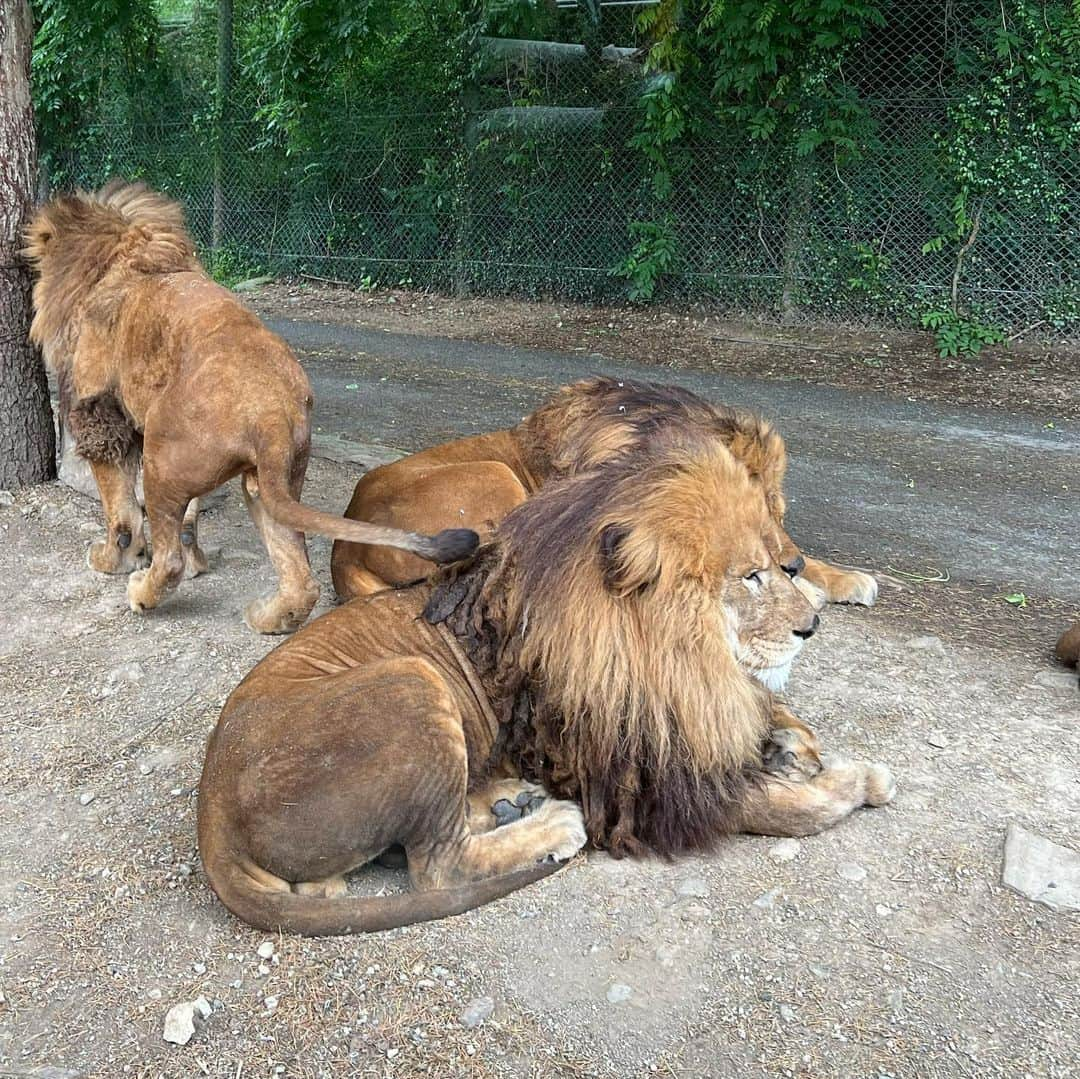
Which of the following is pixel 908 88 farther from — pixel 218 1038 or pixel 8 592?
pixel 218 1038

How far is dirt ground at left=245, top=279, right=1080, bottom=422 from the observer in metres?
10.0

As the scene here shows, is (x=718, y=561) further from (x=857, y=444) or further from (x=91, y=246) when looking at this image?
(x=857, y=444)

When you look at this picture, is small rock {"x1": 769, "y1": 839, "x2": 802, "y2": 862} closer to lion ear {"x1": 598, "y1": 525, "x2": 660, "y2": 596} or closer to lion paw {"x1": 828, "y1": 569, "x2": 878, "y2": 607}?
lion ear {"x1": 598, "y1": 525, "x2": 660, "y2": 596}

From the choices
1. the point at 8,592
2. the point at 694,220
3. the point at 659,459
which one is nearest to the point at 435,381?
the point at 694,220

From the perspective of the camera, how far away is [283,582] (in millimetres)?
4812

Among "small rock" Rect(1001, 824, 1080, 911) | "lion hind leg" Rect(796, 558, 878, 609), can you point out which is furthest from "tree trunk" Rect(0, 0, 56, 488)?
"small rock" Rect(1001, 824, 1080, 911)

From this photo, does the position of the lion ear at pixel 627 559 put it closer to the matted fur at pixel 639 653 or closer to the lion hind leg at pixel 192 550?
the matted fur at pixel 639 653

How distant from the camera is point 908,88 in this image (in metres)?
11.5

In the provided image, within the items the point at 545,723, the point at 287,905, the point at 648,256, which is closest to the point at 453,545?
the point at 545,723

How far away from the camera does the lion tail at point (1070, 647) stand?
14.6ft

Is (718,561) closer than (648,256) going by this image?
Yes

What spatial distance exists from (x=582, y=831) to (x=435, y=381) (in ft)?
25.0

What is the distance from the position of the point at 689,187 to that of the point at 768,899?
35.9ft

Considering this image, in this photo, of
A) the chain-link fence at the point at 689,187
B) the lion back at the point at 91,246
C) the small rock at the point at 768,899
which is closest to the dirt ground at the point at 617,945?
the small rock at the point at 768,899
